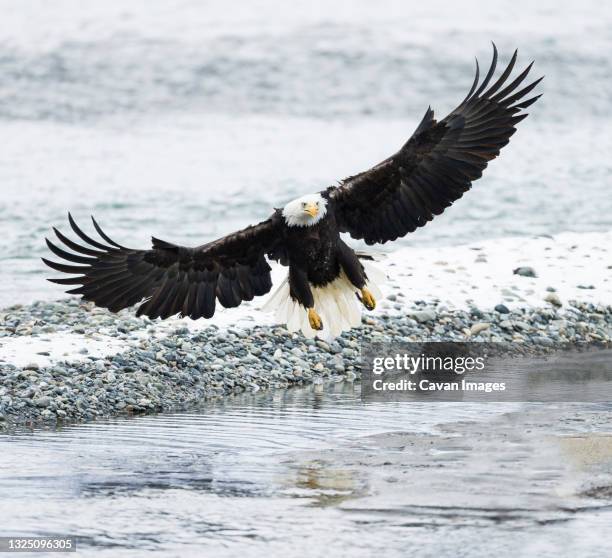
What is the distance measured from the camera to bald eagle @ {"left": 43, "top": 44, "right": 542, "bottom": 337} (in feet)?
24.8

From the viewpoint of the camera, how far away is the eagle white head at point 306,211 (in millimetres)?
7379

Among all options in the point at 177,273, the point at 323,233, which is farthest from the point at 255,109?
the point at 323,233

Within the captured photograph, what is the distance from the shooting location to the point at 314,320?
7930mm

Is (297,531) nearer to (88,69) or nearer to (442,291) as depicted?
(442,291)

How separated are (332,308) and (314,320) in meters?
0.17

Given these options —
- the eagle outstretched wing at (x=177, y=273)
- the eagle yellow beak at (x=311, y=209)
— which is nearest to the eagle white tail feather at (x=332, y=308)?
the eagle outstretched wing at (x=177, y=273)

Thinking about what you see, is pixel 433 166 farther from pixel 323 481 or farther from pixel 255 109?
pixel 255 109

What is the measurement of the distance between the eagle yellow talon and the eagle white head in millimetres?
646

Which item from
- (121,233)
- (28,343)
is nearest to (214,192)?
(121,233)

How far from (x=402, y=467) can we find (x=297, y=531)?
39.9 inches

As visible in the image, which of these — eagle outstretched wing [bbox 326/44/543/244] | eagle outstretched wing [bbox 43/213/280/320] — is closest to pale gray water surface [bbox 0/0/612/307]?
eagle outstretched wing [bbox 43/213/280/320]

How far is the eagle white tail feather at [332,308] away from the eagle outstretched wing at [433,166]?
0.39m

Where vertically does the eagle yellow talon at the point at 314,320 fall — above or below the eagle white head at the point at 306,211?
below

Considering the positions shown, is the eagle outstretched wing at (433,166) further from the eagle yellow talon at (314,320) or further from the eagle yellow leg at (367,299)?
the eagle yellow talon at (314,320)
